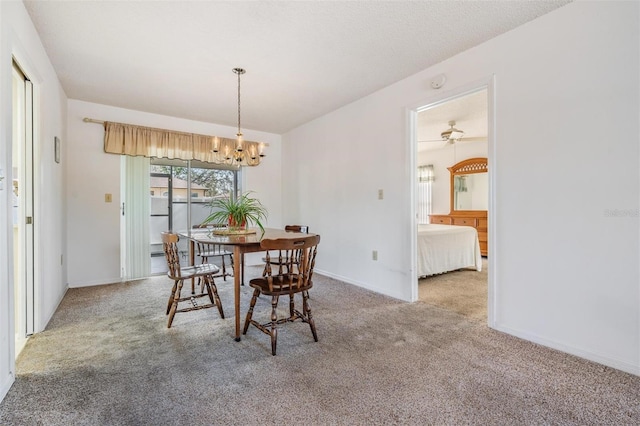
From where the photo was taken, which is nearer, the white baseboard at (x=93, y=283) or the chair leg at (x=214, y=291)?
the chair leg at (x=214, y=291)

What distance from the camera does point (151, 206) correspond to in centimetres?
448

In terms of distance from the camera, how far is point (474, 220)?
229 inches

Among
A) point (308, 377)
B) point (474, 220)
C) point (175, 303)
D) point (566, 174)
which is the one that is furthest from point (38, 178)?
point (474, 220)

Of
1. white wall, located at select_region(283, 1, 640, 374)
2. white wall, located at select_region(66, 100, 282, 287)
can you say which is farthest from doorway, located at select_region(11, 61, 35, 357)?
white wall, located at select_region(283, 1, 640, 374)

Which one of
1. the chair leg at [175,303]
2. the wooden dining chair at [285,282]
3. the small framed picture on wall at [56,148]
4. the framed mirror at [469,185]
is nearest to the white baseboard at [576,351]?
the wooden dining chair at [285,282]

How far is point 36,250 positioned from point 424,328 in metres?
3.19

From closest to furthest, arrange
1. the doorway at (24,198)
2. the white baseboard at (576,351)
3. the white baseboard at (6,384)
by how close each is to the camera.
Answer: the white baseboard at (6,384) → the white baseboard at (576,351) → the doorway at (24,198)

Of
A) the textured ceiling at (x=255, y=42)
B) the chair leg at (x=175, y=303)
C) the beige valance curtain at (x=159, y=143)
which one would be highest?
the textured ceiling at (x=255, y=42)

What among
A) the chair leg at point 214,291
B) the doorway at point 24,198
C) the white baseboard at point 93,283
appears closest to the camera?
the doorway at point 24,198

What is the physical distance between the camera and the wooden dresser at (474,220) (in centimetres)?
568

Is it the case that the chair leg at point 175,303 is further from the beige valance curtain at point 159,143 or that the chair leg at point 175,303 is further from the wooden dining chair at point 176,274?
the beige valance curtain at point 159,143

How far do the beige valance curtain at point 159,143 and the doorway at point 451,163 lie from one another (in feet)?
8.24

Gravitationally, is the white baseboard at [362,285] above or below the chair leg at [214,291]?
below

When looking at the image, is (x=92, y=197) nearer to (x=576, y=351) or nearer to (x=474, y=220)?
(x=576, y=351)
